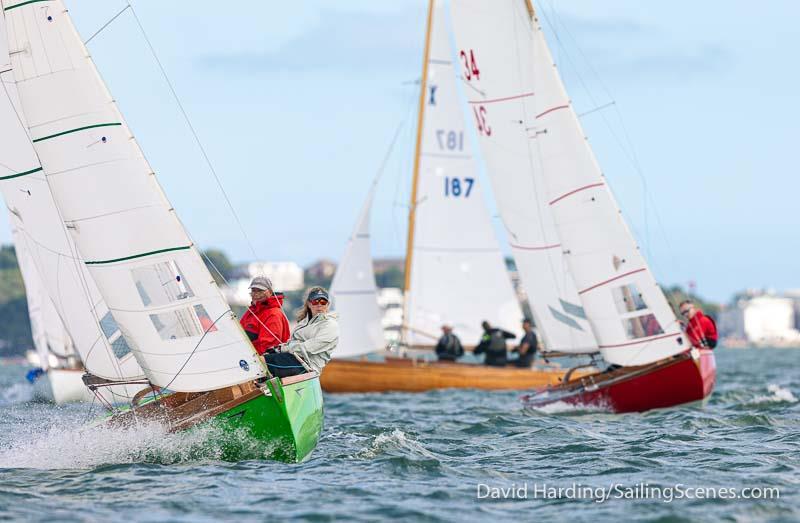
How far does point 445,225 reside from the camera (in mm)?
25500

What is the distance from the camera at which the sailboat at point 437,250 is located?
81.7 feet

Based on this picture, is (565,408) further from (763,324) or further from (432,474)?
(763,324)

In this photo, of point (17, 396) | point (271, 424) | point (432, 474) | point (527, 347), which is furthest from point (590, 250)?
point (17, 396)

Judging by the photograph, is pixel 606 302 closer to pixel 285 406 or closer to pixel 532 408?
pixel 532 408

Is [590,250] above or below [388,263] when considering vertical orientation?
below

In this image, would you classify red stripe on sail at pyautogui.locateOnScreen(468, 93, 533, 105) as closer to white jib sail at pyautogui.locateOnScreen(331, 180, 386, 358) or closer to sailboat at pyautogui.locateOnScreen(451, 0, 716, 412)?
sailboat at pyautogui.locateOnScreen(451, 0, 716, 412)

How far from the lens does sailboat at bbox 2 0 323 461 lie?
10336mm

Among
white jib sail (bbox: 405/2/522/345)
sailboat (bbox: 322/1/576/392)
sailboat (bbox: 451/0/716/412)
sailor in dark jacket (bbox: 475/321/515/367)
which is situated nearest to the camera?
sailboat (bbox: 451/0/716/412)

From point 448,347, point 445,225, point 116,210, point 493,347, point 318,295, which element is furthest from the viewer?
point 445,225

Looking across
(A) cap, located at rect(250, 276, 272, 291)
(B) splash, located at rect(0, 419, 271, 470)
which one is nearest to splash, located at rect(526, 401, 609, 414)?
(A) cap, located at rect(250, 276, 272, 291)

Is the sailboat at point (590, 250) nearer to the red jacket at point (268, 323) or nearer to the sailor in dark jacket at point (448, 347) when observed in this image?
the sailor in dark jacket at point (448, 347)

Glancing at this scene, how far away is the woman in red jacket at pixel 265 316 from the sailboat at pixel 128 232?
0.77 m

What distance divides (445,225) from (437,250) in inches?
20.1

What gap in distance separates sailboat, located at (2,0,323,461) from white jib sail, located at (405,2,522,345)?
49.0 feet
